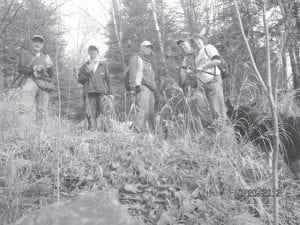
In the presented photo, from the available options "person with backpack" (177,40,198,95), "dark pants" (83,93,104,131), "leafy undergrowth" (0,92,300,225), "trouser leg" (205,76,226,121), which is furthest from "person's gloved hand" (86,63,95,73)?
"trouser leg" (205,76,226,121)

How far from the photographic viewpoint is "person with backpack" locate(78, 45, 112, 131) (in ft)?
18.8

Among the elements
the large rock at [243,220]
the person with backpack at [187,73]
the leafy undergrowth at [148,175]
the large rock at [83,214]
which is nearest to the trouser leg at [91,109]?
the leafy undergrowth at [148,175]

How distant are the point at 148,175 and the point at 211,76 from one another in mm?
2210

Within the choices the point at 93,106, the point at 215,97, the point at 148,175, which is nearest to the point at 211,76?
the point at 215,97

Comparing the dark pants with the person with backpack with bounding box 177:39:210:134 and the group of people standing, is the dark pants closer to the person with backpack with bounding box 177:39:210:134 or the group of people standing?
the group of people standing

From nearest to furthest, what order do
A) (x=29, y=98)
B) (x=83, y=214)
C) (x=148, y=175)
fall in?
(x=83, y=214) → (x=148, y=175) → (x=29, y=98)

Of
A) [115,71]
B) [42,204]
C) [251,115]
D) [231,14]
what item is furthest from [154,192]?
[115,71]

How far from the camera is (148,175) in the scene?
10.2ft

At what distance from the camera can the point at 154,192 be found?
9.55 feet

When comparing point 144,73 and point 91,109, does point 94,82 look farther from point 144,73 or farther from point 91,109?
point 144,73

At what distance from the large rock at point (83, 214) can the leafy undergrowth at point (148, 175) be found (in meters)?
0.54

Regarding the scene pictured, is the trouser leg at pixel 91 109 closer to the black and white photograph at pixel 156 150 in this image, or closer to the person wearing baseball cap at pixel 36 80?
the black and white photograph at pixel 156 150

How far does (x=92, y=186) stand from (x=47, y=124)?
1927 mm

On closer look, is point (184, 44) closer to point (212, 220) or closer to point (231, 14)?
point (231, 14)
